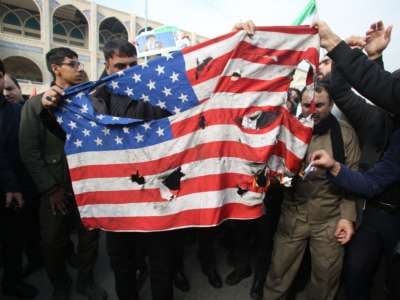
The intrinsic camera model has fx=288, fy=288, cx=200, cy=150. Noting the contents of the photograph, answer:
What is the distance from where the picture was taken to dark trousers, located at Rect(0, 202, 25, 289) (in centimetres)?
276

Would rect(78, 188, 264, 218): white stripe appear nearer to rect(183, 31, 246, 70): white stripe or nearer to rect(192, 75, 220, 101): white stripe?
rect(192, 75, 220, 101): white stripe

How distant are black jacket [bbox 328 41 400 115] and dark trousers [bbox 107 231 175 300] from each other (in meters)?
1.57

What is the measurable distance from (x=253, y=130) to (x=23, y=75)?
2653 centimetres

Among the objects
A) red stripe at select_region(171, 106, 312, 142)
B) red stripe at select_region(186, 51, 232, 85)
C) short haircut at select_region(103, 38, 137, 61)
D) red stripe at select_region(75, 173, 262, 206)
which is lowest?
red stripe at select_region(75, 173, 262, 206)

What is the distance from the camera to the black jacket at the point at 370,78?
5.02 ft

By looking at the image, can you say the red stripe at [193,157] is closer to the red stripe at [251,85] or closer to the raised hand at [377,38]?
the red stripe at [251,85]

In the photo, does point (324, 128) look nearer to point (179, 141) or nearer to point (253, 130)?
point (253, 130)

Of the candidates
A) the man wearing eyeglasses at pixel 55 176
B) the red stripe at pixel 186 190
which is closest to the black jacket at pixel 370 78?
the red stripe at pixel 186 190

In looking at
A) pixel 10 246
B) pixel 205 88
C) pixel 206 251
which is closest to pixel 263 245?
pixel 206 251

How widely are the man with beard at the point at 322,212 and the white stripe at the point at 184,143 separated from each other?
45 centimetres

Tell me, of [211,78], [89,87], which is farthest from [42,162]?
[211,78]

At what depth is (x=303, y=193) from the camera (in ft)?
7.48

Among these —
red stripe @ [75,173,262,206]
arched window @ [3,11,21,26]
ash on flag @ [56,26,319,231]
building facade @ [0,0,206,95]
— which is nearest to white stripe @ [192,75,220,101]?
ash on flag @ [56,26,319,231]

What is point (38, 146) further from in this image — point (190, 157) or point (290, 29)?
point (290, 29)
